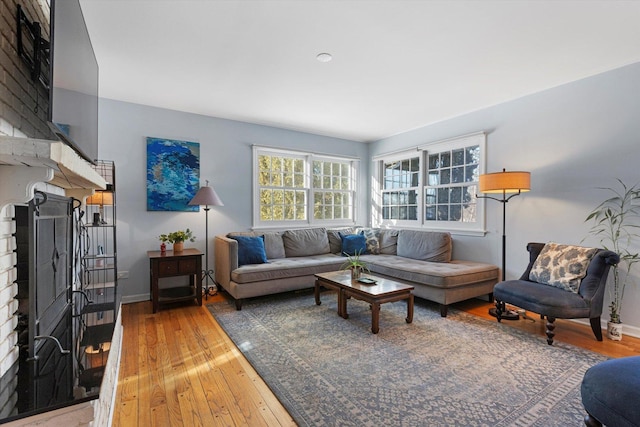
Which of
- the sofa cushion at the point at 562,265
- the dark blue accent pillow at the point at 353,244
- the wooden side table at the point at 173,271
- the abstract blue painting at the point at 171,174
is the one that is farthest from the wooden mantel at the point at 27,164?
the dark blue accent pillow at the point at 353,244

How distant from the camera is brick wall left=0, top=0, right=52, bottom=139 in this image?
3.95 feet

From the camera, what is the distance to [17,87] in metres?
1.34

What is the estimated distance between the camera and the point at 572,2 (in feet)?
6.31

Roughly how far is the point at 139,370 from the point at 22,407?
1232 mm

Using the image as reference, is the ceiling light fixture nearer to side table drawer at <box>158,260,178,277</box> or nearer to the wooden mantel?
the wooden mantel

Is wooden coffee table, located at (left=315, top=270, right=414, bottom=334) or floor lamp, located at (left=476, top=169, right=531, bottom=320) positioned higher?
floor lamp, located at (left=476, top=169, right=531, bottom=320)

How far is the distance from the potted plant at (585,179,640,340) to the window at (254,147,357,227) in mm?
3459

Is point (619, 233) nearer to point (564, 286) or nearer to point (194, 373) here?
point (564, 286)

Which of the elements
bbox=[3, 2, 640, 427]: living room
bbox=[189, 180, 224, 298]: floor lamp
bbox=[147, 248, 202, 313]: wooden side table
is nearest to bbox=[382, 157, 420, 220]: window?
bbox=[3, 2, 640, 427]: living room

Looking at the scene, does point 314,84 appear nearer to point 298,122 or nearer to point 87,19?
point 298,122

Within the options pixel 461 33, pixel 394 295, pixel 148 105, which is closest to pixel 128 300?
pixel 148 105

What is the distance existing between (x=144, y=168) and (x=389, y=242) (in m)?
3.57

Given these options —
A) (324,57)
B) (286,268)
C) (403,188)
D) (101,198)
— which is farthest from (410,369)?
(403,188)

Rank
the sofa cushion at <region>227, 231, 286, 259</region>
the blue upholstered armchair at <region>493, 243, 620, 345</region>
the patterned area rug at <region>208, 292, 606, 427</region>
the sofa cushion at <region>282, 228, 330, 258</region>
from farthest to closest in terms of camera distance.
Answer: the sofa cushion at <region>282, 228, 330, 258</region> → the sofa cushion at <region>227, 231, 286, 259</region> → the blue upholstered armchair at <region>493, 243, 620, 345</region> → the patterned area rug at <region>208, 292, 606, 427</region>
